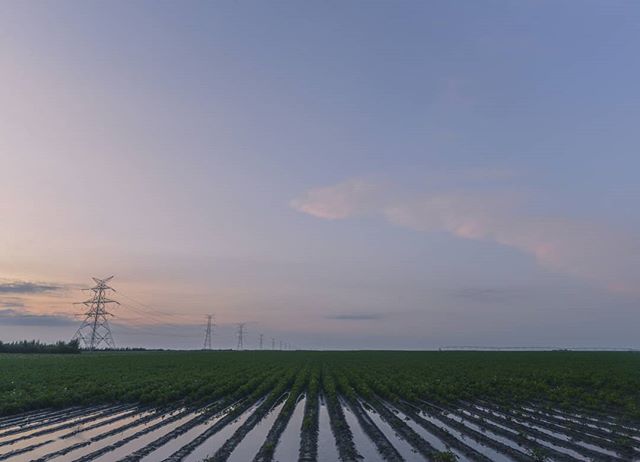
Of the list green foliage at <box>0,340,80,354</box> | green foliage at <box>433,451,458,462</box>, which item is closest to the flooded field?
green foliage at <box>433,451,458,462</box>

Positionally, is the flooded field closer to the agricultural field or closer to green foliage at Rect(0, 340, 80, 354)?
the agricultural field

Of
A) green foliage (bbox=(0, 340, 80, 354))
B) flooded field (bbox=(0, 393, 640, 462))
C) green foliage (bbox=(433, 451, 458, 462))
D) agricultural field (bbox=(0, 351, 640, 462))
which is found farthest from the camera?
green foliage (bbox=(0, 340, 80, 354))

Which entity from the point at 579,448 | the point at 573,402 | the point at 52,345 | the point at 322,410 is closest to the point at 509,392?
the point at 573,402

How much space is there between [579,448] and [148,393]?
19.1 meters

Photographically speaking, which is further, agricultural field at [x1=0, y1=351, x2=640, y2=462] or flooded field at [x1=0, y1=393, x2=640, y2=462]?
agricultural field at [x1=0, y1=351, x2=640, y2=462]

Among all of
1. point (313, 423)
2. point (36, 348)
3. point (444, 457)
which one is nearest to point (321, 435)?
point (313, 423)

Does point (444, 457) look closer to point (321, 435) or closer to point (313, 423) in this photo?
point (321, 435)

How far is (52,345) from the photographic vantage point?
94000 millimetres

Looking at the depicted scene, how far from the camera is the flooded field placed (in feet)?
41.0

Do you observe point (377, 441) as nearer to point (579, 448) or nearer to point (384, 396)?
point (579, 448)

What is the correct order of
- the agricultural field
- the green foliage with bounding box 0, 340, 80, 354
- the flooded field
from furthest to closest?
1. the green foliage with bounding box 0, 340, 80, 354
2. the agricultural field
3. the flooded field

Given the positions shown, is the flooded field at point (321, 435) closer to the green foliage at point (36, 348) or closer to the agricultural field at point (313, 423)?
the agricultural field at point (313, 423)

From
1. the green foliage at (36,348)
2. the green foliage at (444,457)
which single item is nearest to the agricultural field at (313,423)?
the green foliage at (444,457)

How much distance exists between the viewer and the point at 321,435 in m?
15.1
